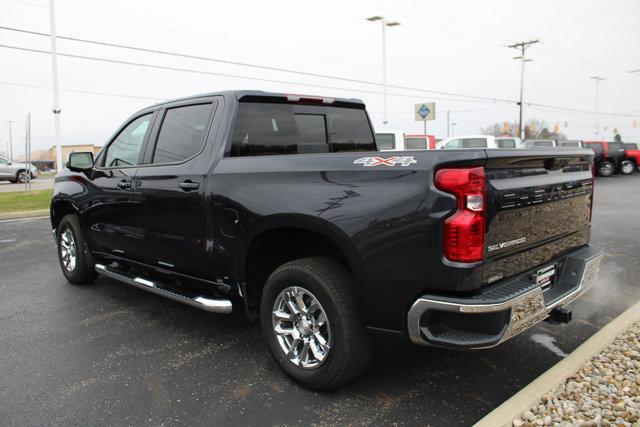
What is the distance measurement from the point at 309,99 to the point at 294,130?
0.32m

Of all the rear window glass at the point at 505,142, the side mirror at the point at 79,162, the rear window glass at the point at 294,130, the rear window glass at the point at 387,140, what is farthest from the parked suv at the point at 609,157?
the side mirror at the point at 79,162

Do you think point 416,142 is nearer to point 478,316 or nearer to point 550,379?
point 550,379

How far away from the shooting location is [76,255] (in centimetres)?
557

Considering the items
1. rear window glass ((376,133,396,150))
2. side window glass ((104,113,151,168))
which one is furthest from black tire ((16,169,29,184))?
side window glass ((104,113,151,168))

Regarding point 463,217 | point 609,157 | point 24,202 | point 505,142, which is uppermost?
point 505,142

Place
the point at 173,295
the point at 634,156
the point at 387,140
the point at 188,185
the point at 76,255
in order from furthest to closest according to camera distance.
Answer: the point at 634,156 → the point at 387,140 → the point at 76,255 → the point at 173,295 → the point at 188,185

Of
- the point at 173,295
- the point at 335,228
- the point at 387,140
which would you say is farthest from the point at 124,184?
the point at 387,140

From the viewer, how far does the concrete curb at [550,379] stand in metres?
2.60

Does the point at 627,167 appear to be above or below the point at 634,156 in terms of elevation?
below

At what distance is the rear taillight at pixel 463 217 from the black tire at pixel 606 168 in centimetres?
2724

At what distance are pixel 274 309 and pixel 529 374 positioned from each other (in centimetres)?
174

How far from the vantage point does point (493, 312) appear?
253cm

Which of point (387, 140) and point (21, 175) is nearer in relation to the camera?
point (387, 140)

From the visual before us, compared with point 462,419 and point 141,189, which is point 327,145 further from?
point 462,419
